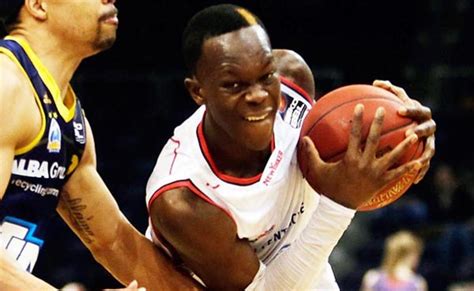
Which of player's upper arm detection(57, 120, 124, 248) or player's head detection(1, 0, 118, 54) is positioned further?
player's upper arm detection(57, 120, 124, 248)

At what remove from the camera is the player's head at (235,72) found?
10.1ft

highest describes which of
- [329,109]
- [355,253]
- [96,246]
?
[329,109]

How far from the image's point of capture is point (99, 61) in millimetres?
10492

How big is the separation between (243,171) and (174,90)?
7.13 metres

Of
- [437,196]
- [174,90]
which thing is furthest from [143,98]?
[437,196]

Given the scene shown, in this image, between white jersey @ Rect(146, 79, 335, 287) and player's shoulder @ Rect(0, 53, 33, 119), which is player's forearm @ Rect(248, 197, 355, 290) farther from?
player's shoulder @ Rect(0, 53, 33, 119)

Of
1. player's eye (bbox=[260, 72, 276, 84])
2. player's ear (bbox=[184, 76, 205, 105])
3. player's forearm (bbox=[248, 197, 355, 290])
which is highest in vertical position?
player's eye (bbox=[260, 72, 276, 84])

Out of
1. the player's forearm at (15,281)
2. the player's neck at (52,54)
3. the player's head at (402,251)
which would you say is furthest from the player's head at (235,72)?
the player's head at (402,251)

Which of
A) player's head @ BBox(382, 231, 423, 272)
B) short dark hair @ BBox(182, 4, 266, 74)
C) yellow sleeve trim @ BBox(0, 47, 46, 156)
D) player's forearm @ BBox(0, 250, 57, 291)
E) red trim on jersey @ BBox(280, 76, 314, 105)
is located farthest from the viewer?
player's head @ BBox(382, 231, 423, 272)

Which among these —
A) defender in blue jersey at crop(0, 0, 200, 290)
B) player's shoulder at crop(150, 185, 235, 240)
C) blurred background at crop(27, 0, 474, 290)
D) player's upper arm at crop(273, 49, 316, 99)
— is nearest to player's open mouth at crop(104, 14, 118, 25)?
defender in blue jersey at crop(0, 0, 200, 290)

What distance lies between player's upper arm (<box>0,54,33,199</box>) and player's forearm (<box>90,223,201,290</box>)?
27.5 inches

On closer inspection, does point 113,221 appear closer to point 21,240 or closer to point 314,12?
point 21,240

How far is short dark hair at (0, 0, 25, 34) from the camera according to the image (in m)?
3.22

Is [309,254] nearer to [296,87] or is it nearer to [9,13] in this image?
[296,87]
